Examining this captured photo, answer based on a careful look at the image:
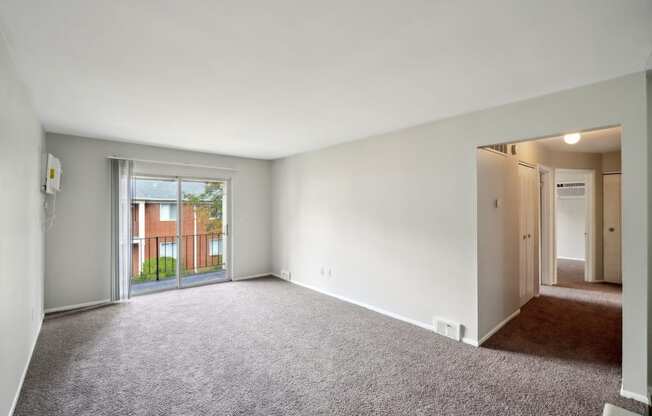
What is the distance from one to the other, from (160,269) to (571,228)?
10.1m

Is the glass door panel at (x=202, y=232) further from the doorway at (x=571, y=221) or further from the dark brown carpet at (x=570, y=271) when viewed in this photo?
the doorway at (x=571, y=221)

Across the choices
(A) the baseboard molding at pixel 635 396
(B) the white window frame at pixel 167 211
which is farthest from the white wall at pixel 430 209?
(B) the white window frame at pixel 167 211

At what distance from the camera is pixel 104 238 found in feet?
14.3

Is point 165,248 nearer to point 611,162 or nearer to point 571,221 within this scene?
point 611,162

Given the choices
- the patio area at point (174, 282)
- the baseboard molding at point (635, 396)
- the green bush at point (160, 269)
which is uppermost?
the green bush at point (160, 269)

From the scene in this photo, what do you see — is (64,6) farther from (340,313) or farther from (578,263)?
(578,263)

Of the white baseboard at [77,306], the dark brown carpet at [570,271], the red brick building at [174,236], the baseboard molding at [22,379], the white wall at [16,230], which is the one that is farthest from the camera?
the dark brown carpet at [570,271]

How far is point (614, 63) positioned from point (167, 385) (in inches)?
161

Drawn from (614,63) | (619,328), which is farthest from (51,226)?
(619,328)

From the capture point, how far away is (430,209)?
11.3ft

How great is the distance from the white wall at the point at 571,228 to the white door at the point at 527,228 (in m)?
4.40

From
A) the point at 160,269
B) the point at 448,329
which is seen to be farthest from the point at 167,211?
the point at 448,329

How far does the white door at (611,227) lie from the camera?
5527mm

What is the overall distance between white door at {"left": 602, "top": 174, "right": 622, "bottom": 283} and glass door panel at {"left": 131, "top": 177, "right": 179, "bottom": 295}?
26.0ft
